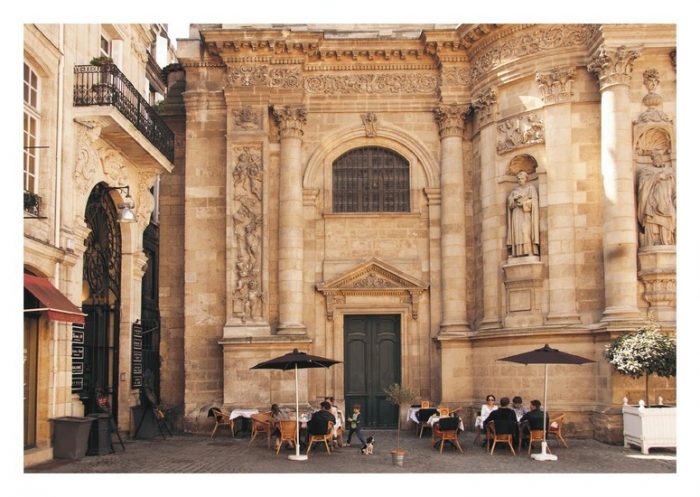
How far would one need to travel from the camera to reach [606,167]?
71.4 feet

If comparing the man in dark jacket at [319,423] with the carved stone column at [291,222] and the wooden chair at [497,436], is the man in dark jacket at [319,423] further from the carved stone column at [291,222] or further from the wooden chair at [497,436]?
the carved stone column at [291,222]

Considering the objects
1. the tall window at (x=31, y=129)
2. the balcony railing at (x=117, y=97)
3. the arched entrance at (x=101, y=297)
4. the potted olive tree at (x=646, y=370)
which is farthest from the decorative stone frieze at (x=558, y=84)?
the tall window at (x=31, y=129)

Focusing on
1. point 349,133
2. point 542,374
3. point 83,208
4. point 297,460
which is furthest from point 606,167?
point 83,208

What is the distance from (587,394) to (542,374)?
3.88 feet

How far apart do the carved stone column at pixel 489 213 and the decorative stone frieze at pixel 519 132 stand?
225 millimetres

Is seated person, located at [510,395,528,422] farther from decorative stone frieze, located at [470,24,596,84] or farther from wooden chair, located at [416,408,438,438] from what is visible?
decorative stone frieze, located at [470,24,596,84]

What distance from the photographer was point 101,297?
22531 millimetres

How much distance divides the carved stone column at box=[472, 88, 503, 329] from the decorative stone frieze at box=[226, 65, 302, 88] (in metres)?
4.87

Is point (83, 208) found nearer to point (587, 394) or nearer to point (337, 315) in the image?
point (337, 315)

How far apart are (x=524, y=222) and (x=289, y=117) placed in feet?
22.1

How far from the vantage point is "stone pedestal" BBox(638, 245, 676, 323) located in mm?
21172

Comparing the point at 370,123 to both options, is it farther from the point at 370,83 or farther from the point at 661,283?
the point at 661,283

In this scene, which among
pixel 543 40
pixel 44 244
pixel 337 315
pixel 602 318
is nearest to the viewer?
pixel 44 244

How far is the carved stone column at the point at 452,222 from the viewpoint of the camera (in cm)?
2439
